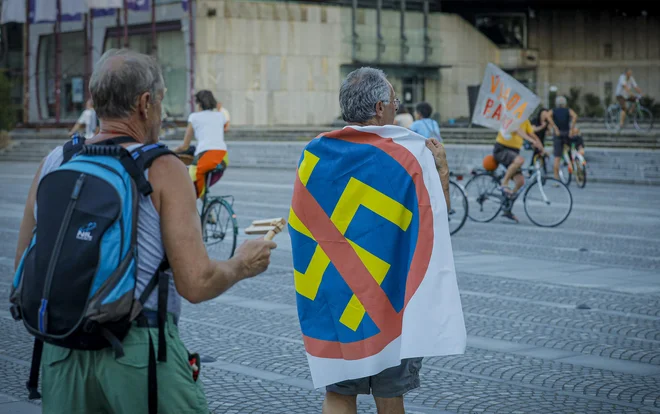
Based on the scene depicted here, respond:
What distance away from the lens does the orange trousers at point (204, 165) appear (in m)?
11.7

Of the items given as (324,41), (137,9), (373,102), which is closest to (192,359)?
(373,102)

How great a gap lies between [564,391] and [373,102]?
2496 millimetres

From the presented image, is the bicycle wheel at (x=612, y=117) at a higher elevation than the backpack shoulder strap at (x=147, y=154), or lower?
higher

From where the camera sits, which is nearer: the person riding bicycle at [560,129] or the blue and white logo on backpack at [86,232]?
the blue and white logo on backpack at [86,232]

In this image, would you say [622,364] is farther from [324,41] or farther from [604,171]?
[324,41]

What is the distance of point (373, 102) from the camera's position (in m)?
4.17

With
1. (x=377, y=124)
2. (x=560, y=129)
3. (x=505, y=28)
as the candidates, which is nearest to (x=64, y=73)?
(x=505, y=28)

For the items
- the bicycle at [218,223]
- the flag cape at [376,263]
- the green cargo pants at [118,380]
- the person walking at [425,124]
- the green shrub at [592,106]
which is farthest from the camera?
the green shrub at [592,106]

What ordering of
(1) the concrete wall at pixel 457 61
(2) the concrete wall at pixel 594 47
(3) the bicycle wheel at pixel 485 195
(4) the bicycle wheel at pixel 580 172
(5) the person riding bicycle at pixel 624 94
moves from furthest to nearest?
(2) the concrete wall at pixel 594 47 → (1) the concrete wall at pixel 457 61 → (5) the person riding bicycle at pixel 624 94 → (4) the bicycle wheel at pixel 580 172 → (3) the bicycle wheel at pixel 485 195

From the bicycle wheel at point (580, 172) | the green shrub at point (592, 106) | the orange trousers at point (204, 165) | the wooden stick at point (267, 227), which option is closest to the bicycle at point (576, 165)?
the bicycle wheel at point (580, 172)

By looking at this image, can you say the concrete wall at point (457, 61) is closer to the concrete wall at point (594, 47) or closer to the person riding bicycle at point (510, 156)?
the concrete wall at point (594, 47)

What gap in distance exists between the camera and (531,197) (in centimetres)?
1495

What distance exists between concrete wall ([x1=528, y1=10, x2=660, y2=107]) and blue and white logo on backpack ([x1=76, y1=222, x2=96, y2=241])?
164 feet

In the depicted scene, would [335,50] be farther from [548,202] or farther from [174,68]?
[548,202]
